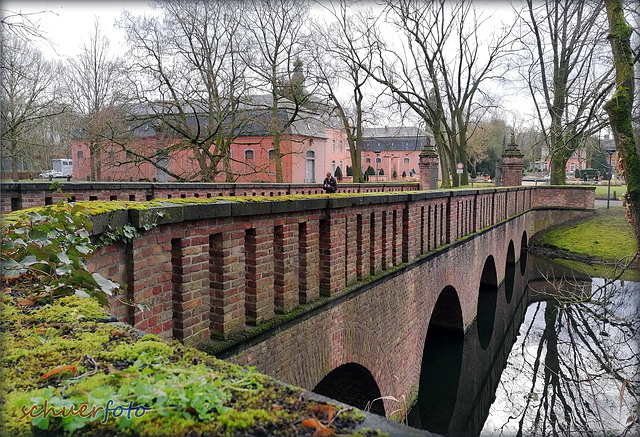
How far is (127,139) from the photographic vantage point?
2097 centimetres

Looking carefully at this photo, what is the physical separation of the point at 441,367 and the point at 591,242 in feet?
54.6

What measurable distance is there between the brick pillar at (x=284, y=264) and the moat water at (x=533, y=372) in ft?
15.3

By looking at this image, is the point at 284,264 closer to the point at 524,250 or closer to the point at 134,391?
the point at 134,391

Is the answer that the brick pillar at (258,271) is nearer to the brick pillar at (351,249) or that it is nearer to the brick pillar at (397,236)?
the brick pillar at (351,249)

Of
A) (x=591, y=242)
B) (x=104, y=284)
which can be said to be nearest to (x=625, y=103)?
(x=104, y=284)

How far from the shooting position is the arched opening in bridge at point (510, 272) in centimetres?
1925

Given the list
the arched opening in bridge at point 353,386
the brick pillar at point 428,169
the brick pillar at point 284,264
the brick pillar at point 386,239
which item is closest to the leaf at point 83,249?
the brick pillar at point 284,264

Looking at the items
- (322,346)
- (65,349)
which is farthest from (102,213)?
(322,346)

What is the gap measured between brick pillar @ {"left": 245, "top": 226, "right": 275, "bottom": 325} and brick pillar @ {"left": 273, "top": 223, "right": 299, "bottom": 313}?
0.20m

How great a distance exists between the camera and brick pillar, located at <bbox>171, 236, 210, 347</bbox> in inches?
142

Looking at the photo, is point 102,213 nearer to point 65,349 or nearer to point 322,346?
point 65,349

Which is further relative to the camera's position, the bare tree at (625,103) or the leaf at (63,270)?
the bare tree at (625,103)

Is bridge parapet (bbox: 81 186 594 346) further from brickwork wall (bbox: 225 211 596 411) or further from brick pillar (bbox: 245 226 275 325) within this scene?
brickwork wall (bbox: 225 211 596 411)

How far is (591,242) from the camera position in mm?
25141
